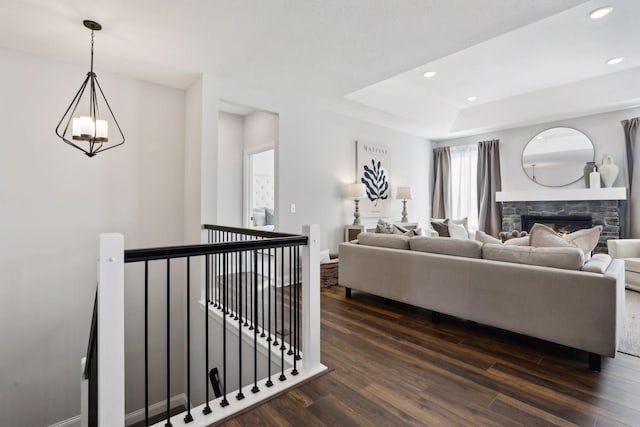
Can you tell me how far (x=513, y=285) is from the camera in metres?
2.40

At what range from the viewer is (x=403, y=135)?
20.7ft

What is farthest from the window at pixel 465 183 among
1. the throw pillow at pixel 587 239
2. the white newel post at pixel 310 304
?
the white newel post at pixel 310 304

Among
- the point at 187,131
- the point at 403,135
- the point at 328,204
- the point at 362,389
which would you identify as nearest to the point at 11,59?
the point at 187,131

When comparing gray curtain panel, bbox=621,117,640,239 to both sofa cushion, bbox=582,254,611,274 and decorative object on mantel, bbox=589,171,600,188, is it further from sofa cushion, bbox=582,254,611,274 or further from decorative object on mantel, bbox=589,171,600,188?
sofa cushion, bbox=582,254,611,274

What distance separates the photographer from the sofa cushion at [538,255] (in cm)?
223

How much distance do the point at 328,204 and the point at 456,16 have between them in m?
2.93

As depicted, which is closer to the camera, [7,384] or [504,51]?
[7,384]

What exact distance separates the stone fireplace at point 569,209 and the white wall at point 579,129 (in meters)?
0.28

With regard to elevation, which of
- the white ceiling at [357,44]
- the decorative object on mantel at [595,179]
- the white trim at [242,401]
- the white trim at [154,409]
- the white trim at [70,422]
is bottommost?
the white trim at [154,409]

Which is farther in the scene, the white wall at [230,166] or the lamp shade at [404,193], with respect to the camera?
the lamp shade at [404,193]

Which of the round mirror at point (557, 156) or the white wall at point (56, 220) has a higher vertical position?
the round mirror at point (557, 156)

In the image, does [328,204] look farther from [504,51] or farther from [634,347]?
[634,347]

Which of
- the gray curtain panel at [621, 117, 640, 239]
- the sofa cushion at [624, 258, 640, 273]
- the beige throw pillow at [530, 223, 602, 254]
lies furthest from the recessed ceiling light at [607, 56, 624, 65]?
the beige throw pillow at [530, 223, 602, 254]

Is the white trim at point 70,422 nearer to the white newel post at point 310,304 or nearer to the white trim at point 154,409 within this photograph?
the white trim at point 154,409
